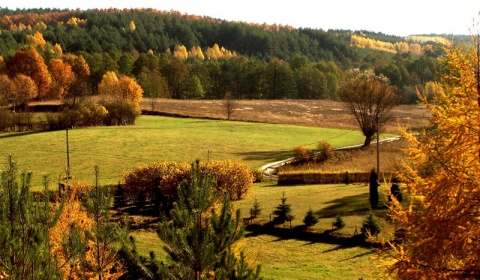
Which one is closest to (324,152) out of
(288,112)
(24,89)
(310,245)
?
(310,245)

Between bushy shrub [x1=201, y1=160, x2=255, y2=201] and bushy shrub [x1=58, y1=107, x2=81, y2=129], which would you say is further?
bushy shrub [x1=58, y1=107, x2=81, y2=129]

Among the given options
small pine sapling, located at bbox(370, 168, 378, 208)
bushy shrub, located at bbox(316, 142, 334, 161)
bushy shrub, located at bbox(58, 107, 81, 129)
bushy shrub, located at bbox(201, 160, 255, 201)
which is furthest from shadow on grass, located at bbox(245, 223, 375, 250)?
bushy shrub, located at bbox(58, 107, 81, 129)

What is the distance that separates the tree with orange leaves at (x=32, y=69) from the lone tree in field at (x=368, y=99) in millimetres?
61354

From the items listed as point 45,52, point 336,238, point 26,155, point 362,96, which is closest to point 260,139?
point 362,96

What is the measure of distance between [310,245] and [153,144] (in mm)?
41687

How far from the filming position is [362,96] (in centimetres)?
7100

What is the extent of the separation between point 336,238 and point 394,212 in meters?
20.6

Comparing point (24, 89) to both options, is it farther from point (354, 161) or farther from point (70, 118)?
point (354, 161)

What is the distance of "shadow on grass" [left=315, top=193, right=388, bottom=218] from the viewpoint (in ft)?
116

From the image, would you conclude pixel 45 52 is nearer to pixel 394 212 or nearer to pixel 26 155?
pixel 26 155

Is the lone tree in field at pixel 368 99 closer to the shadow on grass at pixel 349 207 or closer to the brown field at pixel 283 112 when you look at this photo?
the brown field at pixel 283 112

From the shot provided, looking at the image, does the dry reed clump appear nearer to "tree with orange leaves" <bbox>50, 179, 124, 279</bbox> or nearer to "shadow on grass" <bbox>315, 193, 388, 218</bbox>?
"shadow on grass" <bbox>315, 193, 388, 218</bbox>

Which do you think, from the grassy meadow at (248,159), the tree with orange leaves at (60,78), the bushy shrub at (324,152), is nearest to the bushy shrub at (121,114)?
the grassy meadow at (248,159)

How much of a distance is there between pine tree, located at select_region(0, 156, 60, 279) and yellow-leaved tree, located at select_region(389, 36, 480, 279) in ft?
22.3
